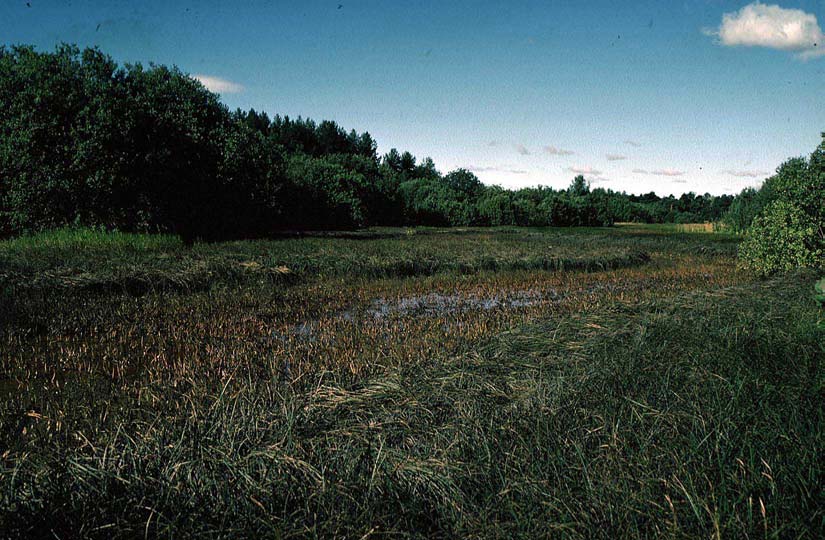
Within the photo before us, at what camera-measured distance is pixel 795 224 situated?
1013cm

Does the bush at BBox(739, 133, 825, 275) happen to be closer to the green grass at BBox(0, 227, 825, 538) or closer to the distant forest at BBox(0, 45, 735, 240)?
the green grass at BBox(0, 227, 825, 538)

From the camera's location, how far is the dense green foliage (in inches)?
393

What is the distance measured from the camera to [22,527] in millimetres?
1905

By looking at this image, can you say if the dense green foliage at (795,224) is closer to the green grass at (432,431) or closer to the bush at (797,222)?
the bush at (797,222)

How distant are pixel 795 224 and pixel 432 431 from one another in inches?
419

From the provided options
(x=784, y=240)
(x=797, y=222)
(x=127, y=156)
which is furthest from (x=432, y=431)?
(x=127, y=156)

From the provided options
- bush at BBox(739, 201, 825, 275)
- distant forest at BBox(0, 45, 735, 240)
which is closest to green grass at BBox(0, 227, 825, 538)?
bush at BBox(739, 201, 825, 275)

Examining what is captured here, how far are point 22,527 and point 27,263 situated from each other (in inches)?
396

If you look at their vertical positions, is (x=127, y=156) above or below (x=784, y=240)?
above

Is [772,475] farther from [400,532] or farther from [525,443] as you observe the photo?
[400,532]

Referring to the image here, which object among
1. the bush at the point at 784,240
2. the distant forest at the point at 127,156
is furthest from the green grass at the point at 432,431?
the distant forest at the point at 127,156

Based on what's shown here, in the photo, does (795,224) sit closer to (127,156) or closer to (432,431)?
(432,431)

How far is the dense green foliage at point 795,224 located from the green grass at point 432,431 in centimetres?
510

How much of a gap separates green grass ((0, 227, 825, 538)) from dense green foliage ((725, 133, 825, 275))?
16.7 ft
